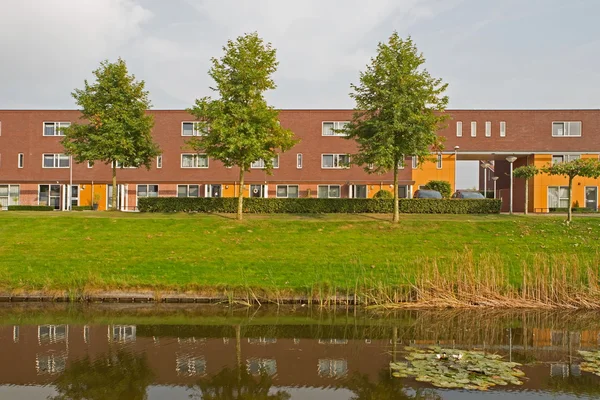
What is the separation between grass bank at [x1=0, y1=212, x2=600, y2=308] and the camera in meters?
14.1

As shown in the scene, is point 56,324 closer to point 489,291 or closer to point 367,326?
point 367,326

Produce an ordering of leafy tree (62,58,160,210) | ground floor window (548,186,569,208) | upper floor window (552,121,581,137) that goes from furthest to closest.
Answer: upper floor window (552,121,581,137) < ground floor window (548,186,569,208) < leafy tree (62,58,160,210)

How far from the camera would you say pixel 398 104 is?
2075 cm

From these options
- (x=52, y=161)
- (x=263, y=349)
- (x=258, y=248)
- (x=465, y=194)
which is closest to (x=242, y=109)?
(x=258, y=248)

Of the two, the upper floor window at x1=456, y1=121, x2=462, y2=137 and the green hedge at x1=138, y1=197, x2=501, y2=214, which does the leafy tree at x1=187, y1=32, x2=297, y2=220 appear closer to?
the green hedge at x1=138, y1=197, x2=501, y2=214

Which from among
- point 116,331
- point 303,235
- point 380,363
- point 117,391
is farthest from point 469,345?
point 303,235

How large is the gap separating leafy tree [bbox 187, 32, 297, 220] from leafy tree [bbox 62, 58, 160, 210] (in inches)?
214

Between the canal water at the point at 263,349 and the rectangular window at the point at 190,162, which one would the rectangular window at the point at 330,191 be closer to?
the rectangular window at the point at 190,162

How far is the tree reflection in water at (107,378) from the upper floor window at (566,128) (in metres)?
37.5

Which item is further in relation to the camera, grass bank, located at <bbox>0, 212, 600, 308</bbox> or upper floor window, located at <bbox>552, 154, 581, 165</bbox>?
upper floor window, located at <bbox>552, 154, 581, 165</bbox>

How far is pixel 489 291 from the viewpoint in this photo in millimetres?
13898

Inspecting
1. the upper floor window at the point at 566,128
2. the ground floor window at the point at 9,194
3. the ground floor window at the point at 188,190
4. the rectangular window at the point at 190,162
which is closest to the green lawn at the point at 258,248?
the ground floor window at the point at 188,190

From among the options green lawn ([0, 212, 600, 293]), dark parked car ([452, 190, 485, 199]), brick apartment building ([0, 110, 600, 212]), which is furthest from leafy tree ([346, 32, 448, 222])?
brick apartment building ([0, 110, 600, 212])

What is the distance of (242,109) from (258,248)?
20.5 feet
